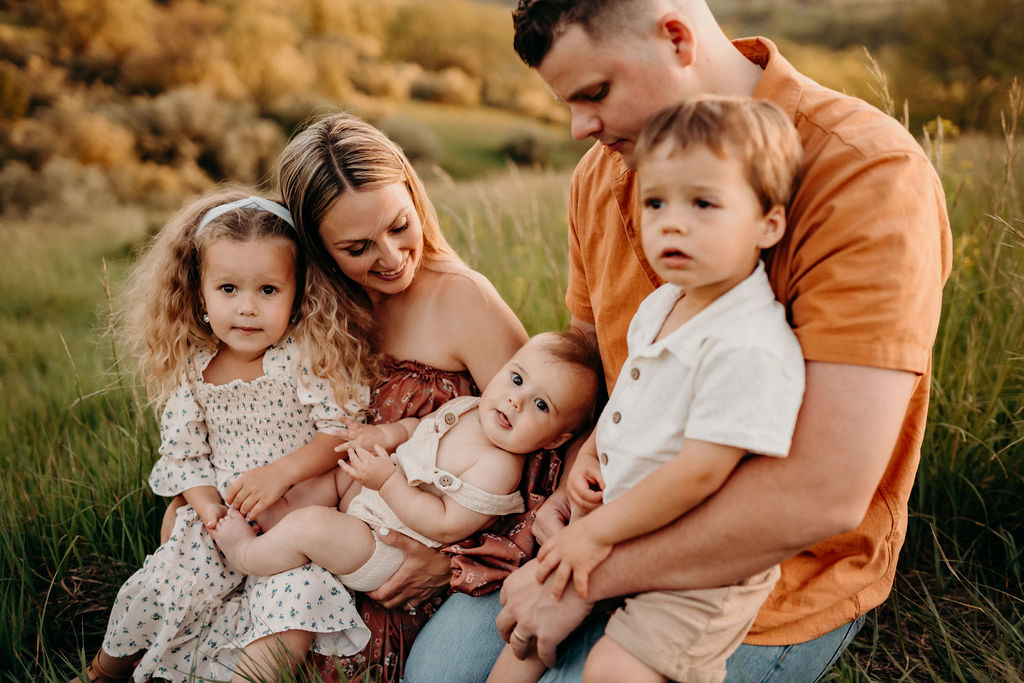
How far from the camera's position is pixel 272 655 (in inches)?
82.5

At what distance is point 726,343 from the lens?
1.42 m

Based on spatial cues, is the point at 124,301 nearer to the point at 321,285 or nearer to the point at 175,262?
the point at 175,262

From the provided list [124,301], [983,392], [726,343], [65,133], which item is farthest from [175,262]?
[65,133]

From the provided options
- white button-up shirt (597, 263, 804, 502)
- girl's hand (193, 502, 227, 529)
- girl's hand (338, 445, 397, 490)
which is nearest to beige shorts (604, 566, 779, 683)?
white button-up shirt (597, 263, 804, 502)

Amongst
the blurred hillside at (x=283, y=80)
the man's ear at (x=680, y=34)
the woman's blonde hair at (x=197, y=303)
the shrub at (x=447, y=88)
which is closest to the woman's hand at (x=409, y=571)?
the woman's blonde hair at (x=197, y=303)

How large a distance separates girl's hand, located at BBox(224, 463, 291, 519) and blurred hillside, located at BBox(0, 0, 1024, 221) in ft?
33.5

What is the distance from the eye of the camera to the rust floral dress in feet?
7.16

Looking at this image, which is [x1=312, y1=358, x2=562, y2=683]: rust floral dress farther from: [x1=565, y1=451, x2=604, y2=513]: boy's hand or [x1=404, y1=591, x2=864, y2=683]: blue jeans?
[x1=565, y1=451, x2=604, y2=513]: boy's hand

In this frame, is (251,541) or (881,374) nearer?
(881,374)

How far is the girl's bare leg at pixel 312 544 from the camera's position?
219cm

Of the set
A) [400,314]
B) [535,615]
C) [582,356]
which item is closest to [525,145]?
[400,314]

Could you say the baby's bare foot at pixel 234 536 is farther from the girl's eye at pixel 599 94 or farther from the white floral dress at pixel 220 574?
the girl's eye at pixel 599 94

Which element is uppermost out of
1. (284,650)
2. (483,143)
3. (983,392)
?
(983,392)

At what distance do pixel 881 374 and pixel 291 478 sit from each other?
177 cm
